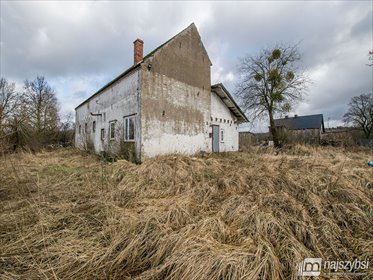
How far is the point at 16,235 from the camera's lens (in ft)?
10.6

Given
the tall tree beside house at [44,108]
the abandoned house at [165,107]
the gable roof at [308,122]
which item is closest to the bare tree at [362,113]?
the gable roof at [308,122]

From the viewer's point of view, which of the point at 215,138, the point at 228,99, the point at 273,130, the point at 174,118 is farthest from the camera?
the point at 273,130

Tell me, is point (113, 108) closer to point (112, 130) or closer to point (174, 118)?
point (112, 130)

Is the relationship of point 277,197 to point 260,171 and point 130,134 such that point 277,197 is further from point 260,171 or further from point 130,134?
point 130,134

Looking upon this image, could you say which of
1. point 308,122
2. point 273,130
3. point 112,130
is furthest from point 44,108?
point 308,122

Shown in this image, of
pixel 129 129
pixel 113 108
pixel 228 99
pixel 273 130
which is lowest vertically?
pixel 129 129

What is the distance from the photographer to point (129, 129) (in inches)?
419

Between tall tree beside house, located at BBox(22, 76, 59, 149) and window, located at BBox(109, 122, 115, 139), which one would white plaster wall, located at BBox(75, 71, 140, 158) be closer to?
window, located at BBox(109, 122, 115, 139)

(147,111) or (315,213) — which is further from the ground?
(147,111)

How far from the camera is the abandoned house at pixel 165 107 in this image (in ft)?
32.9

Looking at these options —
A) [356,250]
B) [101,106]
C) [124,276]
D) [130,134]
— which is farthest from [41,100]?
[356,250]

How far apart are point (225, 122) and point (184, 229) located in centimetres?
1351

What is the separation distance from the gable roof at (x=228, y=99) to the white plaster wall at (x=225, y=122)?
0.24 m

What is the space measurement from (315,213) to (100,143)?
44.2 ft
